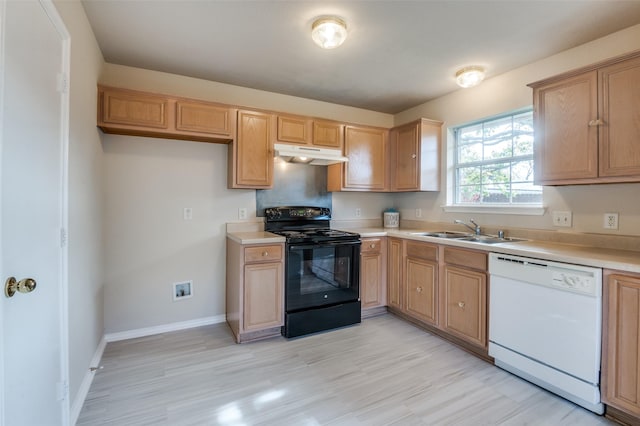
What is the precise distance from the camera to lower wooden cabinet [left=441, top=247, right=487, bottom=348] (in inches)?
92.8

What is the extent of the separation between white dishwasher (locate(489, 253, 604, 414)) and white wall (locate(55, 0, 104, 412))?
2.78 metres

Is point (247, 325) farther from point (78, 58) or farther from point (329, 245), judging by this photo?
point (78, 58)

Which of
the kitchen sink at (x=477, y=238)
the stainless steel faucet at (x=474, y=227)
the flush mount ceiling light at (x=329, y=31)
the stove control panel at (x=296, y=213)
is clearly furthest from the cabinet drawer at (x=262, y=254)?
the stainless steel faucet at (x=474, y=227)

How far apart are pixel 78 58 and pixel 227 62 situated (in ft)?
3.62

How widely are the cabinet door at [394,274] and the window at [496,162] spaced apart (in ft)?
2.96

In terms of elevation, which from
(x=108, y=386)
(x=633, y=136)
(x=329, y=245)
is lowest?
(x=108, y=386)

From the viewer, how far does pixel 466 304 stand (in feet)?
8.16

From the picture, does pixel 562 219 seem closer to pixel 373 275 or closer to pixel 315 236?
pixel 373 275

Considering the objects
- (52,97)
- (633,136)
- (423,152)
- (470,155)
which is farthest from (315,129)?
(633,136)

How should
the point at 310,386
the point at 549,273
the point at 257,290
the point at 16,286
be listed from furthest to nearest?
1. the point at 257,290
2. the point at 310,386
3. the point at 549,273
4. the point at 16,286

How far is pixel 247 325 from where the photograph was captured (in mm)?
2629

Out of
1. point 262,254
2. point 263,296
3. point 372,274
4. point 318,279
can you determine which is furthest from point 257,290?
point 372,274

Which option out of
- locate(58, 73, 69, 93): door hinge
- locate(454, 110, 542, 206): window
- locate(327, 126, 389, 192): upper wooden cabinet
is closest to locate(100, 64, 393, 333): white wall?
locate(327, 126, 389, 192): upper wooden cabinet

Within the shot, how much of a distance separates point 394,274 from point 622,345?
71.8 inches
